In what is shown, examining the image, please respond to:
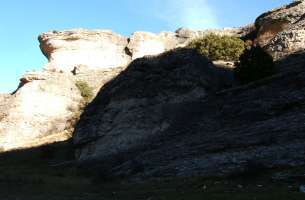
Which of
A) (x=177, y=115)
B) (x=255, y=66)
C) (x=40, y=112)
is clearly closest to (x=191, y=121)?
(x=177, y=115)

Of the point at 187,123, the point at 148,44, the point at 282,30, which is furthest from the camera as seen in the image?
the point at 148,44

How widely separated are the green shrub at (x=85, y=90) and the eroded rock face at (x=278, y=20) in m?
19.5

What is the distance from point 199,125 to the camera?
2983cm

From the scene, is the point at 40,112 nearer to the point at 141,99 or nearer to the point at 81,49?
the point at 141,99

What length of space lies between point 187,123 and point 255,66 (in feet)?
28.9

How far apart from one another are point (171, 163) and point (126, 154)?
243 inches

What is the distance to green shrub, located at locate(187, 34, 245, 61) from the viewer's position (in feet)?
174

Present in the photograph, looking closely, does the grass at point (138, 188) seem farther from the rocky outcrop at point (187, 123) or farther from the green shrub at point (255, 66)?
the green shrub at point (255, 66)

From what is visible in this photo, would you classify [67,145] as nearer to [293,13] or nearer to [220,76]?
[220,76]

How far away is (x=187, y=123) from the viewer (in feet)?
101

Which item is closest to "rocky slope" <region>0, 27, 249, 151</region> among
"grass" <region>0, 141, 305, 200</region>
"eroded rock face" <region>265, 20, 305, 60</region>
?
"grass" <region>0, 141, 305, 200</region>

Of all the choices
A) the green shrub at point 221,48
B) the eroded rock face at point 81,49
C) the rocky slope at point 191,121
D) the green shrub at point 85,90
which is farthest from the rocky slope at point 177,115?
the eroded rock face at point 81,49

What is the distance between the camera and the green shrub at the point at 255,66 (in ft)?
120

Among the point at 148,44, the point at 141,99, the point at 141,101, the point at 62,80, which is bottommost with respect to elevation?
the point at 141,101
